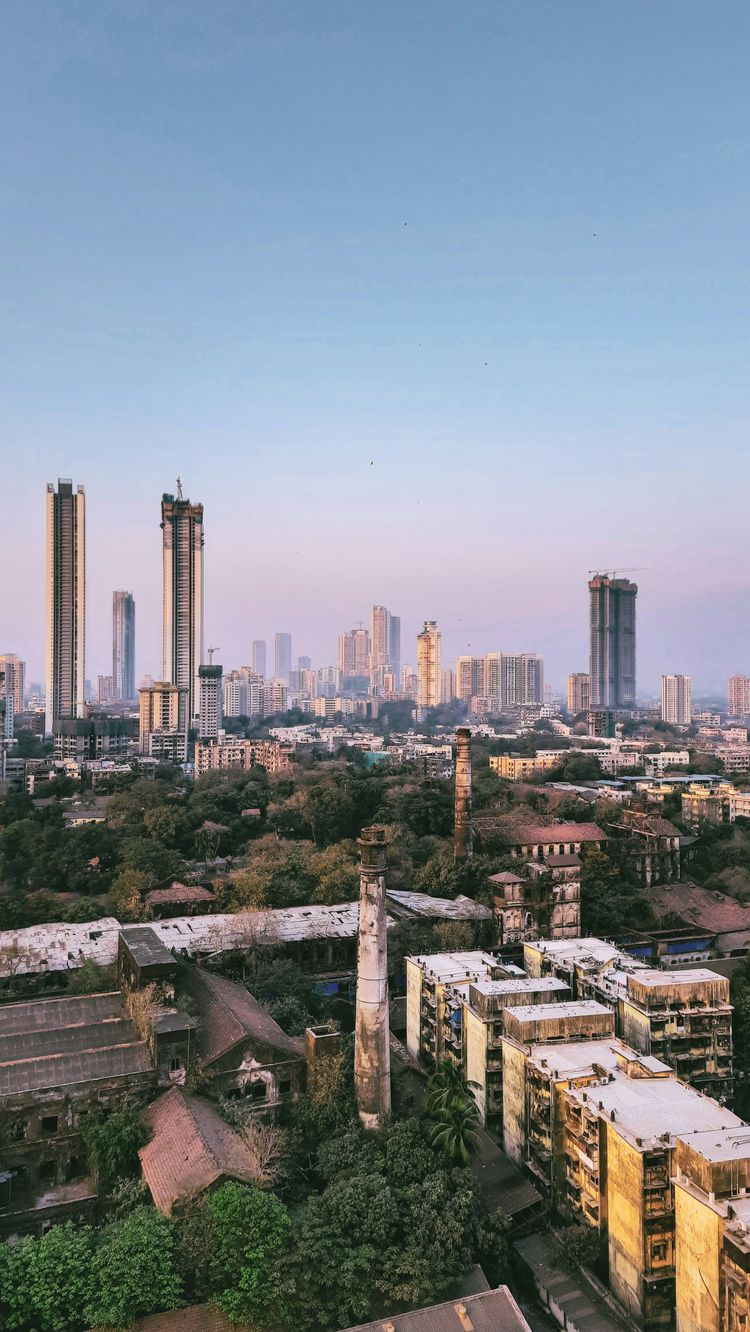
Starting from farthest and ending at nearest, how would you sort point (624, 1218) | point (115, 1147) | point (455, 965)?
1. point (455, 965)
2. point (115, 1147)
3. point (624, 1218)

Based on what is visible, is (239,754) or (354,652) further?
(354,652)

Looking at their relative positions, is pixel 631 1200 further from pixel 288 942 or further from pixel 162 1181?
pixel 288 942

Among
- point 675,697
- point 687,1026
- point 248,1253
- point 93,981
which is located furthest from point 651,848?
point 675,697

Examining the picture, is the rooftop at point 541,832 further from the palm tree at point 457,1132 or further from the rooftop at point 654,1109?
the palm tree at point 457,1132

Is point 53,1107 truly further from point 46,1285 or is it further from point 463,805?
point 463,805

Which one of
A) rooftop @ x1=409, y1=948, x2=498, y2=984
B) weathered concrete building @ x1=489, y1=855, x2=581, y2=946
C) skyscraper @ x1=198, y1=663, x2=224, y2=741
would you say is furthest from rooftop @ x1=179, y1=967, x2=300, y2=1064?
skyscraper @ x1=198, y1=663, x2=224, y2=741

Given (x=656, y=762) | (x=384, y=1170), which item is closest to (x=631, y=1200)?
(x=384, y=1170)
